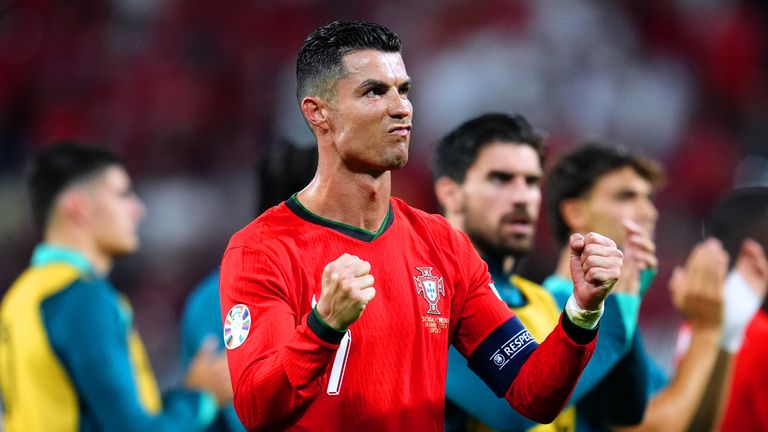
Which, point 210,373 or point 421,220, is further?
point 210,373

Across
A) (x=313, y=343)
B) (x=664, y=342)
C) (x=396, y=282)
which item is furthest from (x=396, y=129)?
(x=664, y=342)

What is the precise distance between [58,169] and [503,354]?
3393mm

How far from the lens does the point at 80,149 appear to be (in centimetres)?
573

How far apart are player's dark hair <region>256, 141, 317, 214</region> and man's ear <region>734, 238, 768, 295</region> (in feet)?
7.29

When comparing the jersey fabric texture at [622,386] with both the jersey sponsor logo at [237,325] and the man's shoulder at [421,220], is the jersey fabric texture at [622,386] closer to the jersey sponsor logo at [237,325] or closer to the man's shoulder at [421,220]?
the man's shoulder at [421,220]

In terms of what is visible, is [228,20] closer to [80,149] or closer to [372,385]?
Result: [80,149]

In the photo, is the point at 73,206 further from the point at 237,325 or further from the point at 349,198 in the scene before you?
the point at 237,325

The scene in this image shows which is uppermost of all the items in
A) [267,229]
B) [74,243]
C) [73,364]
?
[267,229]

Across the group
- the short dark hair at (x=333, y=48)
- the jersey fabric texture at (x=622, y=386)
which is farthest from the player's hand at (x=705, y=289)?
the short dark hair at (x=333, y=48)

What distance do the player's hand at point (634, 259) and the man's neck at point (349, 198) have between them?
1603 millimetres

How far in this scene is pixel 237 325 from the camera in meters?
2.67

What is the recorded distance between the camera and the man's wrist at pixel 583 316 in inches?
110

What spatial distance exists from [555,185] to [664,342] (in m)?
4.68

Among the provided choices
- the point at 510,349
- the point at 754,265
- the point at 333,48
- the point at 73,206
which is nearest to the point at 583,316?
the point at 510,349
